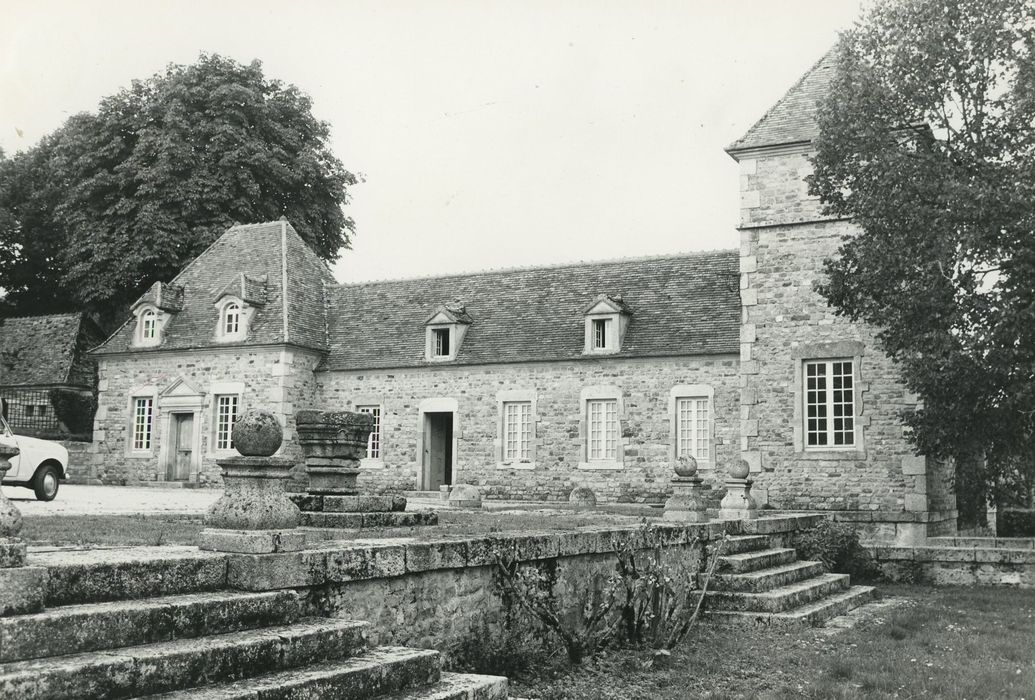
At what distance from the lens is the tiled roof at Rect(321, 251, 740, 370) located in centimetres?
2262

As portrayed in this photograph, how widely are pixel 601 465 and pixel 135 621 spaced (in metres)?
18.8

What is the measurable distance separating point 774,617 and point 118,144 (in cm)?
2932

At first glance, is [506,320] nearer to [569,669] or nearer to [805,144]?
[805,144]

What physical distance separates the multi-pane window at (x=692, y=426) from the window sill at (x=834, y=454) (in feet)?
12.6

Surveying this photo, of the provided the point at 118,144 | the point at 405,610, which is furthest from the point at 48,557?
the point at 118,144

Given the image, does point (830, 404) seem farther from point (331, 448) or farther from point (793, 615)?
point (331, 448)

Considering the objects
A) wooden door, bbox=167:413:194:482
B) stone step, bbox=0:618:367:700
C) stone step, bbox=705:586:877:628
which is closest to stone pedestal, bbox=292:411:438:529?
stone step, bbox=705:586:877:628

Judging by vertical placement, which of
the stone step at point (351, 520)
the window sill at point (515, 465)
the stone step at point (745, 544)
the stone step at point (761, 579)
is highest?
the window sill at point (515, 465)

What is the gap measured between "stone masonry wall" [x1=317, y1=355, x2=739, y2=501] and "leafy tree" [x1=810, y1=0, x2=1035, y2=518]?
6752 millimetres

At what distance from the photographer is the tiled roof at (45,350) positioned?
103 ft

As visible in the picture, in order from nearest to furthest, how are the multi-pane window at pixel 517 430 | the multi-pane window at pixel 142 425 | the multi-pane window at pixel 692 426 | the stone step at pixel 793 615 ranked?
the stone step at pixel 793 615
the multi-pane window at pixel 692 426
the multi-pane window at pixel 517 430
the multi-pane window at pixel 142 425

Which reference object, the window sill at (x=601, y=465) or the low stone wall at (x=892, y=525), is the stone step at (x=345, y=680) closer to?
the low stone wall at (x=892, y=525)

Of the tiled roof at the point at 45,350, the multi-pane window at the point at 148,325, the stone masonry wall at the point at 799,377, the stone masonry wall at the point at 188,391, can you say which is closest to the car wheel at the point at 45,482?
the stone masonry wall at the point at 188,391

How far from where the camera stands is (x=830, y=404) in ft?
59.4
